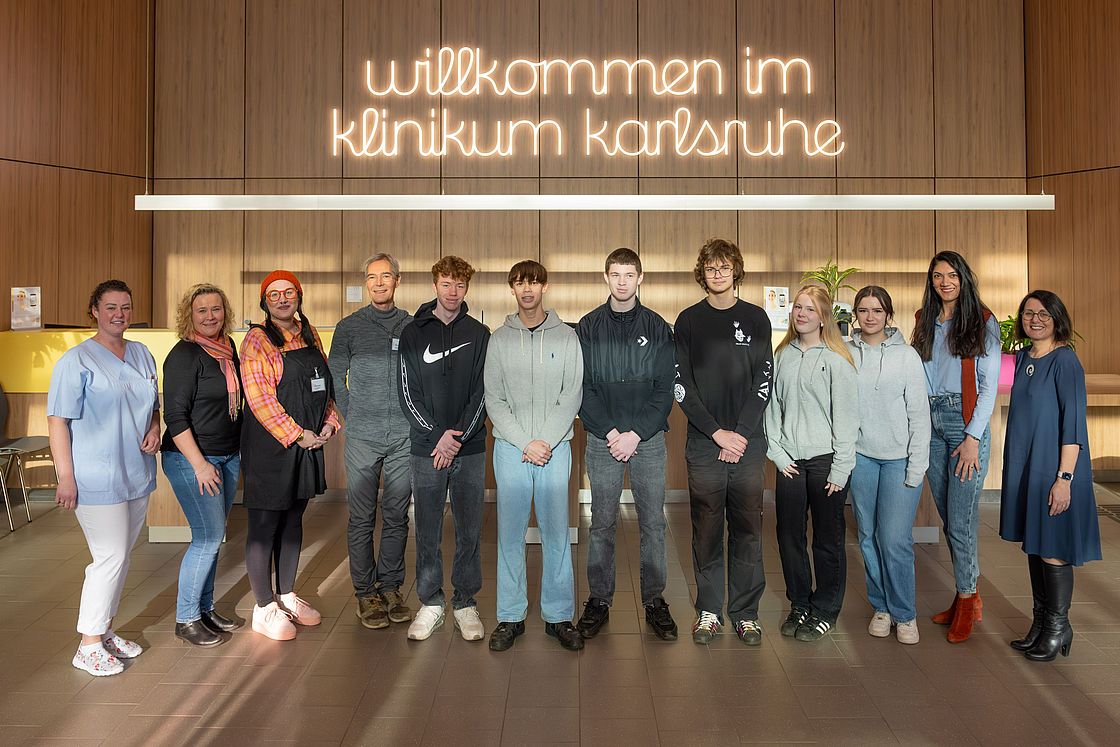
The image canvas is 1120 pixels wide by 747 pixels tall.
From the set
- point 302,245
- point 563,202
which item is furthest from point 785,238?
point 302,245

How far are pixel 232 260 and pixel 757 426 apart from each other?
629 centimetres

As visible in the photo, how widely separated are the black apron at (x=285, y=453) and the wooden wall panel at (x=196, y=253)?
16.5ft

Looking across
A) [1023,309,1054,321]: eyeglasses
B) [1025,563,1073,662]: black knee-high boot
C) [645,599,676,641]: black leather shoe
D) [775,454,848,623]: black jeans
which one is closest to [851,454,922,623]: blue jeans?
[775,454,848,623]: black jeans

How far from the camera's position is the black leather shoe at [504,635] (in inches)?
135

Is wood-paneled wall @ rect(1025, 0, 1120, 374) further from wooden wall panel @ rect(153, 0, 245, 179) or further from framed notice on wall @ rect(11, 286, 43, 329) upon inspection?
framed notice on wall @ rect(11, 286, 43, 329)

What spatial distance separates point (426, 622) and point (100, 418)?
59.8 inches

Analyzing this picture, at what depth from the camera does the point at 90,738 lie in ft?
8.95

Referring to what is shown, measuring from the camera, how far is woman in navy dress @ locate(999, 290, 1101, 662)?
3.21 m

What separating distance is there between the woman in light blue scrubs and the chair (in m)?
2.55

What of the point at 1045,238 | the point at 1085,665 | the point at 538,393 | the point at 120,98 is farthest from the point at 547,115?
the point at 1085,665

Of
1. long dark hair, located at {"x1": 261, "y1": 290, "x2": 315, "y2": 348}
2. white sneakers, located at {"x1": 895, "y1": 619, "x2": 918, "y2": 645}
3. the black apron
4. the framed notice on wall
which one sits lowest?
white sneakers, located at {"x1": 895, "y1": 619, "x2": 918, "y2": 645}

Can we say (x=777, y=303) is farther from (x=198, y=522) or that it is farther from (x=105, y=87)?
(x=105, y=87)

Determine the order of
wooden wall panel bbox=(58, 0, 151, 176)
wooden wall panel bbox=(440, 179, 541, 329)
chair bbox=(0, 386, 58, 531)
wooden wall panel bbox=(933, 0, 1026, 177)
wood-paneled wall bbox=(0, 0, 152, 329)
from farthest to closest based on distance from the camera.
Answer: wooden wall panel bbox=(440, 179, 541, 329), wooden wall panel bbox=(933, 0, 1026, 177), wooden wall panel bbox=(58, 0, 151, 176), wood-paneled wall bbox=(0, 0, 152, 329), chair bbox=(0, 386, 58, 531)

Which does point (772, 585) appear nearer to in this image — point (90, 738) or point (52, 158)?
point (90, 738)
